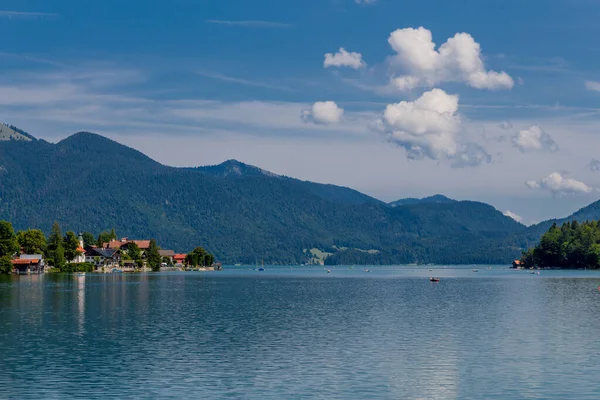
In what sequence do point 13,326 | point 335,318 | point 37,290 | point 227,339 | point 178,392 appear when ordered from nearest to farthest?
1. point 178,392
2. point 227,339
3. point 13,326
4. point 335,318
5. point 37,290

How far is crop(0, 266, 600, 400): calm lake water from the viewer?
43.4 m

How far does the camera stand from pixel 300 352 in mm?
56406

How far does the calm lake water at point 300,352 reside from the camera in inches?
1708

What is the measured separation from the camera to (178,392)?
4231 centimetres

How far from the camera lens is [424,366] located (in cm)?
5059

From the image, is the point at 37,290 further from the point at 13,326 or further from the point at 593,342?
the point at 593,342

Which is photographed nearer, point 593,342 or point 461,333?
point 593,342

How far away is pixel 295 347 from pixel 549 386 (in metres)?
20.1

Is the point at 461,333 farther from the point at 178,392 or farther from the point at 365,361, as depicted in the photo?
the point at 178,392

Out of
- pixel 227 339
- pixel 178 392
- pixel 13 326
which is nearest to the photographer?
pixel 178 392

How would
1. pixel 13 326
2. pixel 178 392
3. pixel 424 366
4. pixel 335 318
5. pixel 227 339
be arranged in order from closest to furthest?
pixel 178 392 → pixel 424 366 → pixel 227 339 → pixel 13 326 → pixel 335 318

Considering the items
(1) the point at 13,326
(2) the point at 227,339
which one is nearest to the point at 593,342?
(2) the point at 227,339

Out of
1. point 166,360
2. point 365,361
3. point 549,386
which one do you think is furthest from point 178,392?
point 549,386

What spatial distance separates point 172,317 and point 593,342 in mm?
41054
